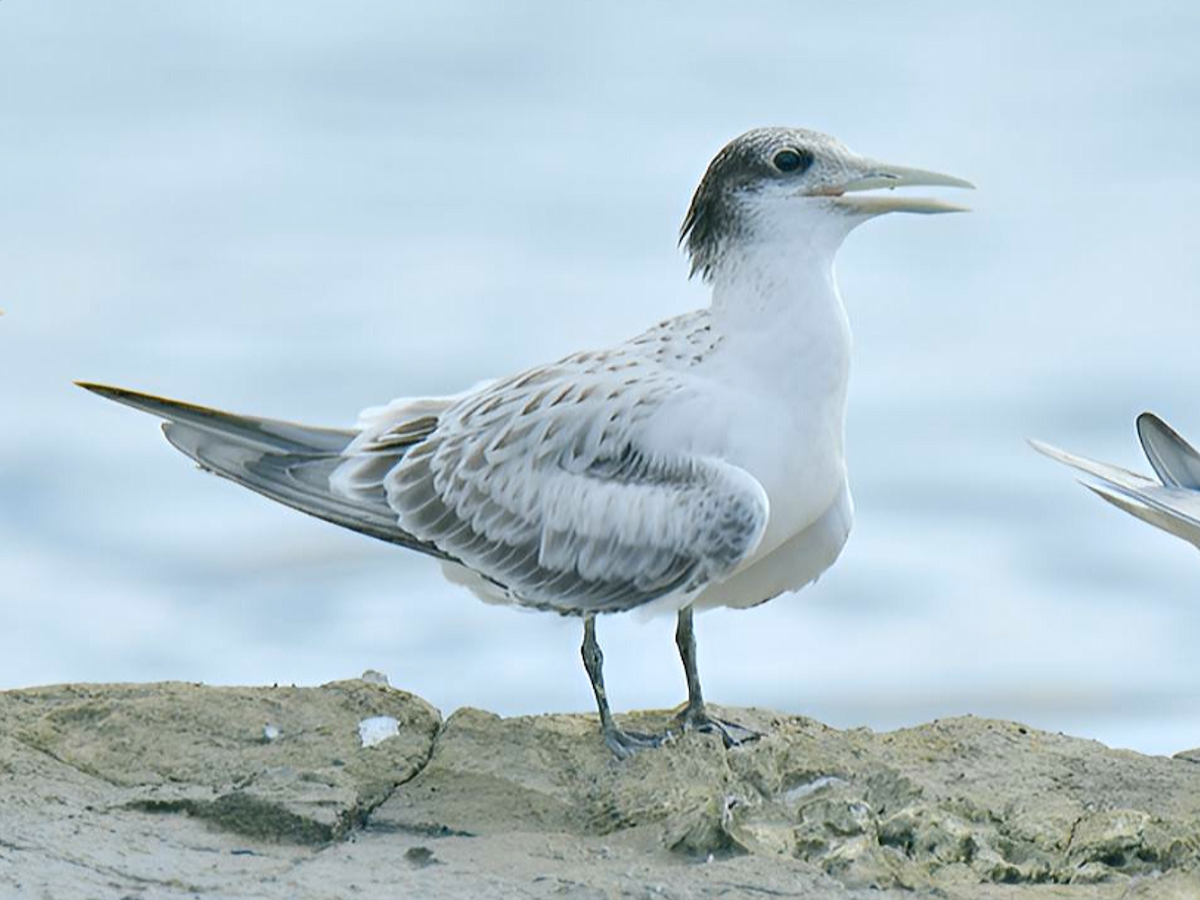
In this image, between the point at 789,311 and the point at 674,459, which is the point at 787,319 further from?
the point at 674,459

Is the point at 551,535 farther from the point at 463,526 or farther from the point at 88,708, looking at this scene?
the point at 88,708

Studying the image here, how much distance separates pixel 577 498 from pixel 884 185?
1165 mm

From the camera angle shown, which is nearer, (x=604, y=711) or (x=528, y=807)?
(x=528, y=807)

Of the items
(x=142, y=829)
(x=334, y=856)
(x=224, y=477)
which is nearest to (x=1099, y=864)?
(x=334, y=856)

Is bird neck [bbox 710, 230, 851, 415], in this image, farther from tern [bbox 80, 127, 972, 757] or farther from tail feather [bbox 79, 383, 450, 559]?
tail feather [bbox 79, 383, 450, 559]

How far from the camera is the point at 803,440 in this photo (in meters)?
6.42

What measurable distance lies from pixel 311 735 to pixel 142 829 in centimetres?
70

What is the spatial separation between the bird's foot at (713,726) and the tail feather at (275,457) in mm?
815

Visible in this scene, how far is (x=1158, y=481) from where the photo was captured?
25.1ft

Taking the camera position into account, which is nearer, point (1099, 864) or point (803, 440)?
point (1099, 864)

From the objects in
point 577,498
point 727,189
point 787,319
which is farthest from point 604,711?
point 727,189

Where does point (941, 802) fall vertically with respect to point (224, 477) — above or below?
below

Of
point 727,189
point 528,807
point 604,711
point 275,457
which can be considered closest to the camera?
point 528,807

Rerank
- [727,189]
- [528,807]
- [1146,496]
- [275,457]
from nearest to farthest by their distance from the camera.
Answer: [528,807], [727,189], [275,457], [1146,496]
